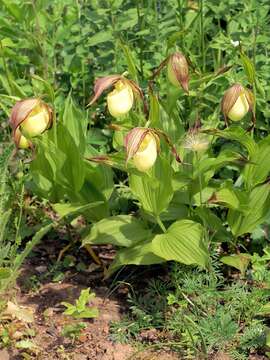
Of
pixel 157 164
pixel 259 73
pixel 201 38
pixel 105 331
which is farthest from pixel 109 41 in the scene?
pixel 105 331

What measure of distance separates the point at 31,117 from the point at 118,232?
43cm

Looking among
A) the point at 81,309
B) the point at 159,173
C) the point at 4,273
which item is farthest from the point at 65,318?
the point at 159,173

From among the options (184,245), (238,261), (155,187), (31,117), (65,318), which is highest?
(31,117)

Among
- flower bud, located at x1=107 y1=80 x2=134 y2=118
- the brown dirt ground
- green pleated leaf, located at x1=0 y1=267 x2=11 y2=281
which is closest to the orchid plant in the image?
flower bud, located at x1=107 y1=80 x2=134 y2=118

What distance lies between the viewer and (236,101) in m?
1.75

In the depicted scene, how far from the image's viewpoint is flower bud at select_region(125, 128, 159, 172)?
158 centimetres

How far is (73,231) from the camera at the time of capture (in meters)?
2.31

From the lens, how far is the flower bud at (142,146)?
1579mm

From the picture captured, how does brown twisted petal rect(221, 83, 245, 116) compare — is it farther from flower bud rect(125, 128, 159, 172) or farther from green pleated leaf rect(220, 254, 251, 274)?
green pleated leaf rect(220, 254, 251, 274)

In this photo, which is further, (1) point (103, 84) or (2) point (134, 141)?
(1) point (103, 84)

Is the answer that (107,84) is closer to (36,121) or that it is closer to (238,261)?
(36,121)

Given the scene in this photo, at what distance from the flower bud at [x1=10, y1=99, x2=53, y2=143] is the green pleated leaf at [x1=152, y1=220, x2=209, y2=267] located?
1.38 feet

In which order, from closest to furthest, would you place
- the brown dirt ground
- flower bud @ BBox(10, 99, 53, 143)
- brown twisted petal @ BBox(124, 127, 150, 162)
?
brown twisted petal @ BBox(124, 127, 150, 162)
flower bud @ BBox(10, 99, 53, 143)
the brown dirt ground

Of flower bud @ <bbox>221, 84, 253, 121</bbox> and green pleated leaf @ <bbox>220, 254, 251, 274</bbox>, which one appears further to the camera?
green pleated leaf @ <bbox>220, 254, 251, 274</bbox>
